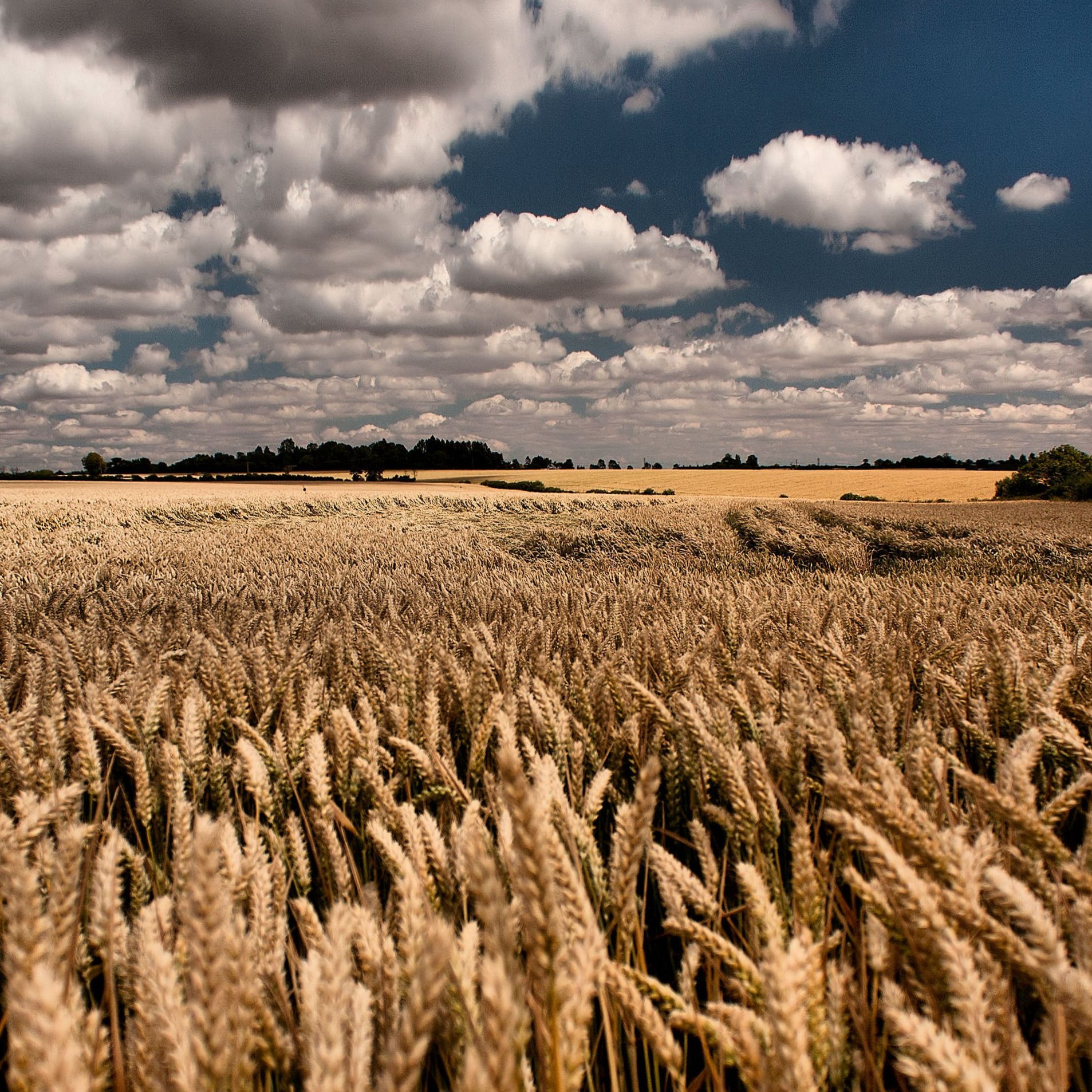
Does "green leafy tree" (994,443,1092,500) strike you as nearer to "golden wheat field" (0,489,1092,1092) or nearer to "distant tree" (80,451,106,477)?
"golden wheat field" (0,489,1092,1092)

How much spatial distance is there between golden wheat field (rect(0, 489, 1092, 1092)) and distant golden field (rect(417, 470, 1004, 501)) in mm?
38939

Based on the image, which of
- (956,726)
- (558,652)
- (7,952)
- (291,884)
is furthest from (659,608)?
(7,952)

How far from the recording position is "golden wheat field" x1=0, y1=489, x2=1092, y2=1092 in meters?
0.58

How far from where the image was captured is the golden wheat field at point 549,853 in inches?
22.7

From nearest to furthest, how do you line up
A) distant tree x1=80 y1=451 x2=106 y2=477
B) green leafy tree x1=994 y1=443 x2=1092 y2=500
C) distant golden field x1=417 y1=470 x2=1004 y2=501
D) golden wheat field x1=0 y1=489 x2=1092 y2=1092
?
golden wheat field x1=0 y1=489 x2=1092 y2=1092 → green leafy tree x1=994 y1=443 x2=1092 y2=500 → distant golden field x1=417 y1=470 x2=1004 y2=501 → distant tree x1=80 y1=451 x2=106 y2=477

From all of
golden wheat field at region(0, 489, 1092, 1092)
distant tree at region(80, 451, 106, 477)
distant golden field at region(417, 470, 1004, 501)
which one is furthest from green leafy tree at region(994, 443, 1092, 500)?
distant tree at region(80, 451, 106, 477)

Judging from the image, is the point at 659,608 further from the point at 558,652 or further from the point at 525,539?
the point at 525,539

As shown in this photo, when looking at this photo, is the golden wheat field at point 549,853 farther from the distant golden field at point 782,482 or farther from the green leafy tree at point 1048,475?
the green leafy tree at point 1048,475

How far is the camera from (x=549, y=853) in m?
0.67

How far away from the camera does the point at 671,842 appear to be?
1607 millimetres

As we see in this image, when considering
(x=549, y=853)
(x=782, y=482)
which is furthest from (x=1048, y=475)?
(x=549, y=853)

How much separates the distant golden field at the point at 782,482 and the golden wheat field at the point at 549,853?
128 feet

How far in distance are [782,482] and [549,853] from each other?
59.0 m

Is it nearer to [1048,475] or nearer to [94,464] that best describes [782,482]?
[1048,475]
